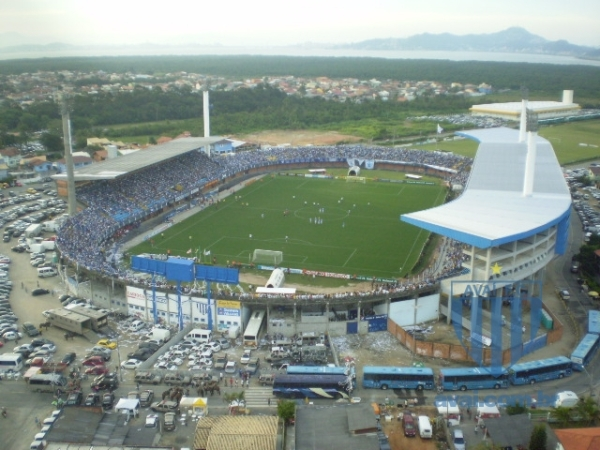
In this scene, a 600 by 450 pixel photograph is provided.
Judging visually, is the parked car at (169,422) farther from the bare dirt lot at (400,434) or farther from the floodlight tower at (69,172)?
the floodlight tower at (69,172)

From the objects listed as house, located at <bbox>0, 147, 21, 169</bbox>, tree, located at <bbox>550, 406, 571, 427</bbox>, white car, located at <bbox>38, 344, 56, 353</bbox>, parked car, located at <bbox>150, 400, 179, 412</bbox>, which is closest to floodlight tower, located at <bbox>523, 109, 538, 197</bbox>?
tree, located at <bbox>550, 406, 571, 427</bbox>

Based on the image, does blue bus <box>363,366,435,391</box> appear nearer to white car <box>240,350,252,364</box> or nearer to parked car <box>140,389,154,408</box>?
white car <box>240,350,252,364</box>

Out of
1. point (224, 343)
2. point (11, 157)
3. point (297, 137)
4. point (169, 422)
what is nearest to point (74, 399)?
point (169, 422)

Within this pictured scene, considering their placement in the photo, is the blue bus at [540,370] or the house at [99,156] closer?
the blue bus at [540,370]

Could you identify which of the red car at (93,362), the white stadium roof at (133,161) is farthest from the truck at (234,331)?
the white stadium roof at (133,161)

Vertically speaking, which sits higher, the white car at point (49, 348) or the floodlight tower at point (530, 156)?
the floodlight tower at point (530, 156)

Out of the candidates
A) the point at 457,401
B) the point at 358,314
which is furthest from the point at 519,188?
the point at 457,401
